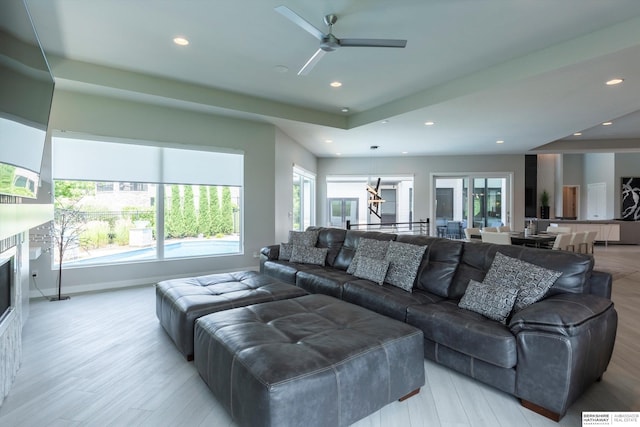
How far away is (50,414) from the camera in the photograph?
1.81 metres

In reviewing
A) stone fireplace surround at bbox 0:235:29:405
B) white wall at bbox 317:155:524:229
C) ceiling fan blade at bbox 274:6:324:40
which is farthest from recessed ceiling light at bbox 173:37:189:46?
white wall at bbox 317:155:524:229

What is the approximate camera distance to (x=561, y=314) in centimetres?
179

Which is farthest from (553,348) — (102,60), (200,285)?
(102,60)

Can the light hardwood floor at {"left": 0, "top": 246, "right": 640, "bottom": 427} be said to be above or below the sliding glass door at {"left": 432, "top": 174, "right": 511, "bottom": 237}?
below

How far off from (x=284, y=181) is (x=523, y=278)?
4.83 m

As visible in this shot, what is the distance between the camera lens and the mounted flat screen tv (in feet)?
5.22

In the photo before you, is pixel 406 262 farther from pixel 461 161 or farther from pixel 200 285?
pixel 461 161

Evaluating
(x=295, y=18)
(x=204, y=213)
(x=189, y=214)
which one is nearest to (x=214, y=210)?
(x=204, y=213)

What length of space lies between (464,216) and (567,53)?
6.14 m

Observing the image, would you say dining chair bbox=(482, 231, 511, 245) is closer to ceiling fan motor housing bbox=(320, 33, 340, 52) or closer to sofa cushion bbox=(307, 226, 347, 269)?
sofa cushion bbox=(307, 226, 347, 269)

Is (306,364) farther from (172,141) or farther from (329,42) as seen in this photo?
(172,141)

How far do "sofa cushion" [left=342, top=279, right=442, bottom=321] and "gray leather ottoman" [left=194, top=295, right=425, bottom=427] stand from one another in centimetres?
50

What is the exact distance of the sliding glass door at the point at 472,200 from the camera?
868 centimetres

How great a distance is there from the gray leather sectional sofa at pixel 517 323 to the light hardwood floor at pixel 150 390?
0.13 m
